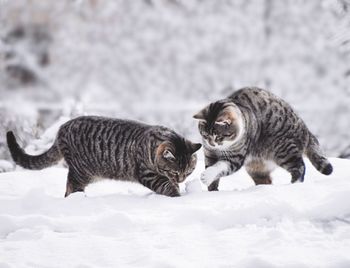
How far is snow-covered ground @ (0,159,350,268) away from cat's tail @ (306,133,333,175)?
380 millimetres

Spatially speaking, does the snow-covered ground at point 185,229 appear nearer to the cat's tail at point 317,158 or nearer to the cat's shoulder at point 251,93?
the cat's tail at point 317,158

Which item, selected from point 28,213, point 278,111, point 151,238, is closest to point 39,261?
point 151,238

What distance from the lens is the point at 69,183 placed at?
8.55ft

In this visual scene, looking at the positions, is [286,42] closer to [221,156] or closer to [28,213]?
[221,156]

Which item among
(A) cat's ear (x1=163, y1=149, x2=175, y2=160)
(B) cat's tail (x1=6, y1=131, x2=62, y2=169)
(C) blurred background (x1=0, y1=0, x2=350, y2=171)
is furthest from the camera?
(C) blurred background (x1=0, y1=0, x2=350, y2=171)

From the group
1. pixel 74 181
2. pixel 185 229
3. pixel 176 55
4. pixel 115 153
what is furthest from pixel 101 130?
pixel 176 55

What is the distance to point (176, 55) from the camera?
408 cm

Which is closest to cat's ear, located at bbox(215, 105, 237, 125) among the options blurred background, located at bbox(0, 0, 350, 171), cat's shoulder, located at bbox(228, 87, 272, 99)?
cat's shoulder, located at bbox(228, 87, 272, 99)

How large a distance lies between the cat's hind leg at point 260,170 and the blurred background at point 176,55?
1234mm

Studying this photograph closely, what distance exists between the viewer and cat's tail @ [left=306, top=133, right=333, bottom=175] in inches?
102

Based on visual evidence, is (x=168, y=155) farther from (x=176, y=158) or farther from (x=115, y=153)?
(x=115, y=153)

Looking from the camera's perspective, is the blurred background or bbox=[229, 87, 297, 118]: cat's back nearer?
bbox=[229, 87, 297, 118]: cat's back

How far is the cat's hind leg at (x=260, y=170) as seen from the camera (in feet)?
8.77

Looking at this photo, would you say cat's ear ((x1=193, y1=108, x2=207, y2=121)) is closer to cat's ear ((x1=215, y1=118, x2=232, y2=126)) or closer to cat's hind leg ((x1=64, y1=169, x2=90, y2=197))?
cat's ear ((x1=215, y1=118, x2=232, y2=126))
